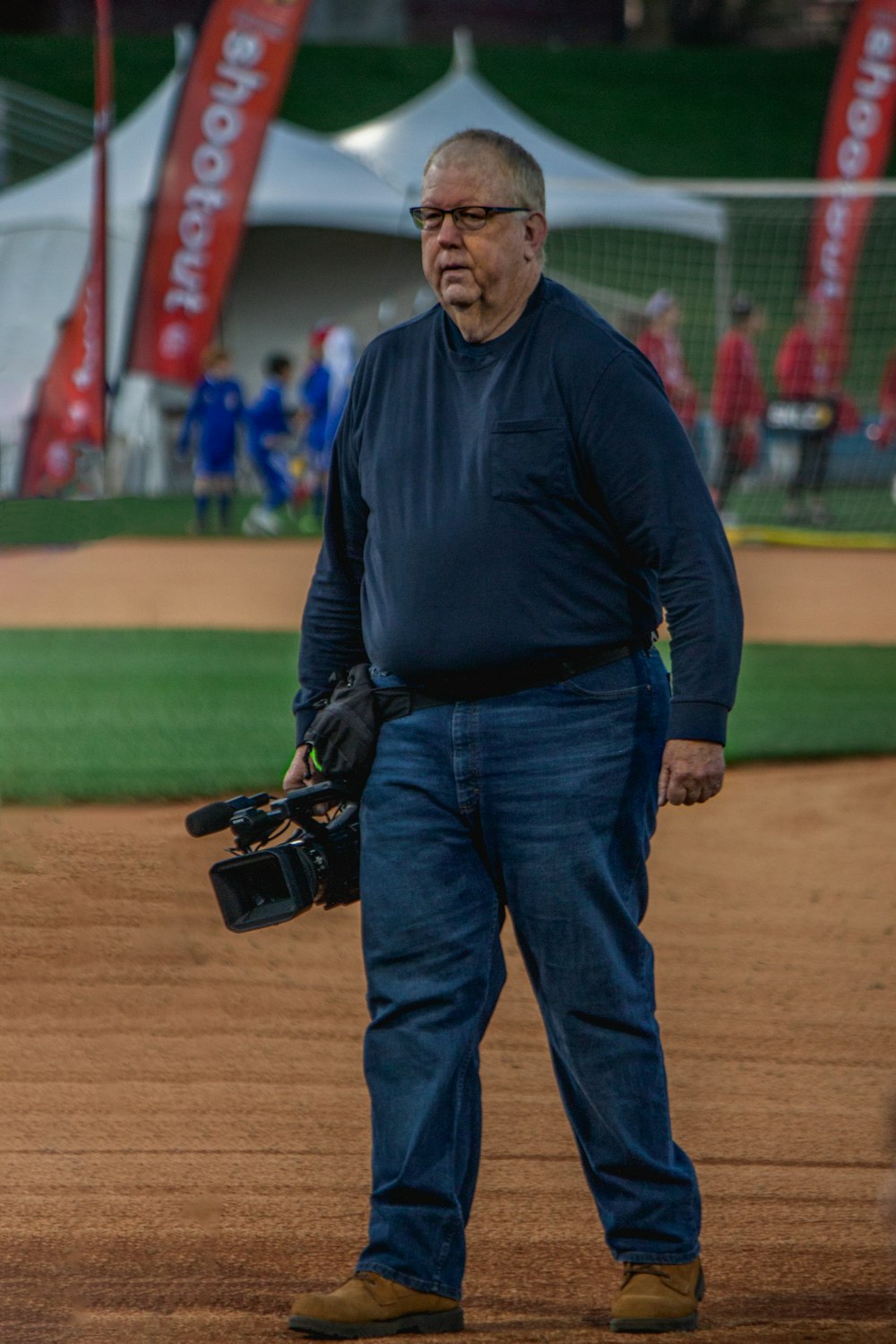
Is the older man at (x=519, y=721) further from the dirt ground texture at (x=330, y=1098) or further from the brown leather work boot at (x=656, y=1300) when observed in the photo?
the dirt ground texture at (x=330, y=1098)

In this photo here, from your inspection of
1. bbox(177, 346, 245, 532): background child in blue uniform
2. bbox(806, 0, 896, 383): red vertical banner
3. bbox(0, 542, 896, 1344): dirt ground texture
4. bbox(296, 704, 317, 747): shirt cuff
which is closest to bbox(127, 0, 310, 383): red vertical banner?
bbox(177, 346, 245, 532): background child in blue uniform

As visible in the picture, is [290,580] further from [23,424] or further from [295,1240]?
[295,1240]

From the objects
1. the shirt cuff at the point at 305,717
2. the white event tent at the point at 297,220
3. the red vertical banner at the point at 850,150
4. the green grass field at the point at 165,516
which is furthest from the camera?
the red vertical banner at the point at 850,150

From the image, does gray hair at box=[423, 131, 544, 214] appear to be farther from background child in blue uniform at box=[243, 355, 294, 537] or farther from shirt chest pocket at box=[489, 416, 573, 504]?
background child in blue uniform at box=[243, 355, 294, 537]

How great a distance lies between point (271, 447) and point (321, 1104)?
16014 mm

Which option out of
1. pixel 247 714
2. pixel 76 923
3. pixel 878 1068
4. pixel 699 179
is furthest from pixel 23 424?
pixel 699 179

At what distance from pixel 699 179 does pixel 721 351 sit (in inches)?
639

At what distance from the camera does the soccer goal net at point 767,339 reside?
767 inches

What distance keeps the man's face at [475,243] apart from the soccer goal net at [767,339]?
11.7 metres

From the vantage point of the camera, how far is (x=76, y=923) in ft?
19.8

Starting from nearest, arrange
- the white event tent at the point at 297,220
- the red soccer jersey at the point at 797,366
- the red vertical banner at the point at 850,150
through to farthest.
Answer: the red soccer jersey at the point at 797,366 → the white event tent at the point at 297,220 → the red vertical banner at the point at 850,150

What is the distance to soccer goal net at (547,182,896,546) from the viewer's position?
63.9ft

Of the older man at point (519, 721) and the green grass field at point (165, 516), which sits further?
the green grass field at point (165, 516)

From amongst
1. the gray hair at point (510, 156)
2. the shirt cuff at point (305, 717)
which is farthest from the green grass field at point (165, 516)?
the gray hair at point (510, 156)
